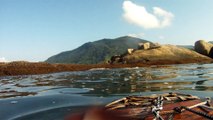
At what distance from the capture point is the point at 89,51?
180 metres

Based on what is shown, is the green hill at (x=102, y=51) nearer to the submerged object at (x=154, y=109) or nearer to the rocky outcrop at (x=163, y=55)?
the rocky outcrop at (x=163, y=55)

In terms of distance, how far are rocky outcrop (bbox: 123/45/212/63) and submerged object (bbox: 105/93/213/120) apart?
38.2 meters

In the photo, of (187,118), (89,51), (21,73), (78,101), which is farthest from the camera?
(89,51)

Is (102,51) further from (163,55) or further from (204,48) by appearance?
(163,55)

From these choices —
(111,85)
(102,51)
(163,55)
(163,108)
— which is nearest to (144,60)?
(163,55)

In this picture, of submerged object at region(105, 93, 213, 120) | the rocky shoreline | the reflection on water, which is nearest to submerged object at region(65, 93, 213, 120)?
submerged object at region(105, 93, 213, 120)

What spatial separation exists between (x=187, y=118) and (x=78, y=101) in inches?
226

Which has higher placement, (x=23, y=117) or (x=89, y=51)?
(x=89, y=51)

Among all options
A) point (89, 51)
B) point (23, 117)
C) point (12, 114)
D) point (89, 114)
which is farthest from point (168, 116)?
point (89, 51)

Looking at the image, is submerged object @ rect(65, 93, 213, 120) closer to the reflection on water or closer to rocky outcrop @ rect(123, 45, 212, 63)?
the reflection on water

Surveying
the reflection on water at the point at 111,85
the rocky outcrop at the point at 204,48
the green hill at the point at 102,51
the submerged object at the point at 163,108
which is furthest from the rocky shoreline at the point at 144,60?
the green hill at the point at 102,51

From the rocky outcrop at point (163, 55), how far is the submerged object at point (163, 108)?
125ft

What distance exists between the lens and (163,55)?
46156mm

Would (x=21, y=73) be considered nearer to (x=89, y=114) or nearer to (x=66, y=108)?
(x=66, y=108)
